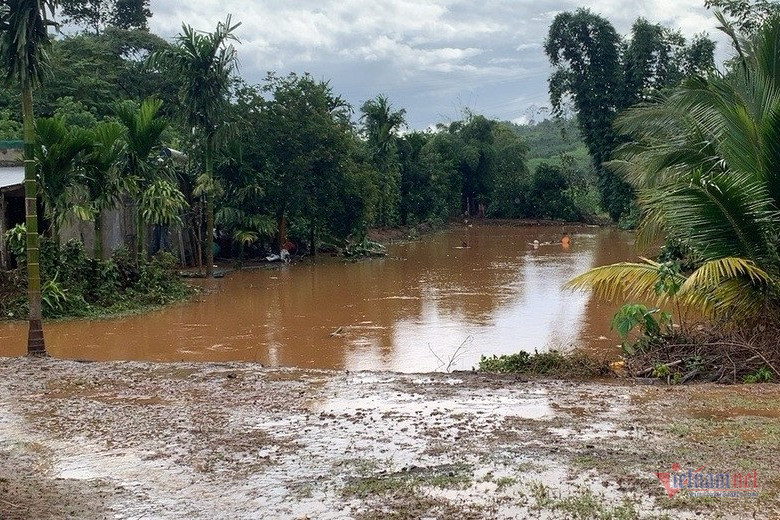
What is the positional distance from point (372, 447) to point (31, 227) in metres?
6.47

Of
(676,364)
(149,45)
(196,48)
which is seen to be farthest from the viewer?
(149,45)

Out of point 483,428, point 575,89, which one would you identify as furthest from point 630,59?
point 483,428

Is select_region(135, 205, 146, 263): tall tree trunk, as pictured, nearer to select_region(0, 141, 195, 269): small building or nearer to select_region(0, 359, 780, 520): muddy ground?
select_region(0, 141, 195, 269): small building

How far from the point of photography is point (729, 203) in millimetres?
8477

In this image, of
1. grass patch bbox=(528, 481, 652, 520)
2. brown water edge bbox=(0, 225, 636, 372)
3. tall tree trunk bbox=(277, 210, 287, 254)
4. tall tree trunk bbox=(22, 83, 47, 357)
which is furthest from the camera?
tall tree trunk bbox=(277, 210, 287, 254)

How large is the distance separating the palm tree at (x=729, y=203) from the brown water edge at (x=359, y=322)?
232cm

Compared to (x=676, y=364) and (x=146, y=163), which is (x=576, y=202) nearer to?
(x=146, y=163)

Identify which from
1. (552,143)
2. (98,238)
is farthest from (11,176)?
(552,143)

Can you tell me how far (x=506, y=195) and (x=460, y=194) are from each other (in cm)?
291

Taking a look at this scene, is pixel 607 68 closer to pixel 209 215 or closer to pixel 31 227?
pixel 209 215

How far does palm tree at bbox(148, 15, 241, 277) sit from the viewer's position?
2114cm

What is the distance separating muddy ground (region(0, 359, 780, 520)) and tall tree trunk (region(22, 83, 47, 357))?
1908mm

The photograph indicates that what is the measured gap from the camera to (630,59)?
4106 cm

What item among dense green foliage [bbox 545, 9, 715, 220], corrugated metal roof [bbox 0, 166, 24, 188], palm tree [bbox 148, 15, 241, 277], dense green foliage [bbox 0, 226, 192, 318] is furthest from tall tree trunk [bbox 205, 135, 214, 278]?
dense green foliage [bbox 545, 9, 715, 220]
